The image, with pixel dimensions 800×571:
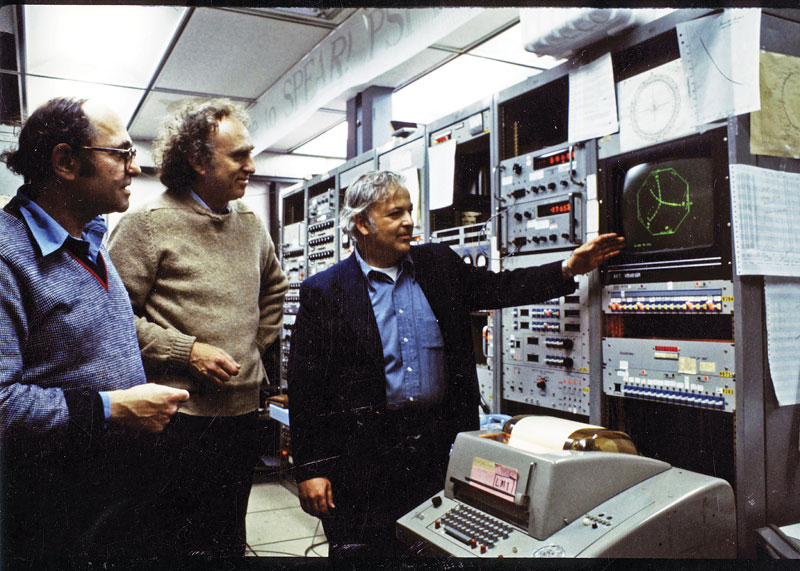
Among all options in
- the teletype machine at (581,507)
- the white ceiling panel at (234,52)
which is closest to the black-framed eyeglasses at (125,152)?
the teletype machine at (581,507)

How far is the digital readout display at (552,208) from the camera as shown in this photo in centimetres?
192

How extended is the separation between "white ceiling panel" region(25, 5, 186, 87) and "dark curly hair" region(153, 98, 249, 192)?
4.30ft

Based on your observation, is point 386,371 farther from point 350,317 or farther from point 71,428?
point 71,428

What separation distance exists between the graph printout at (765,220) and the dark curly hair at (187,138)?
1309 mm

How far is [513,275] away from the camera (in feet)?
5.83

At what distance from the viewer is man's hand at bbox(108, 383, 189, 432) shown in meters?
1.04

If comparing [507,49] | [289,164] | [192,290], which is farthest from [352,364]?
[289,164]

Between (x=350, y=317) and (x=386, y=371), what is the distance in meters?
0.19

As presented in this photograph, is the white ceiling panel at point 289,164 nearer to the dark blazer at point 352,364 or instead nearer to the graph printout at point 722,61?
the dark blazer at point 352,364

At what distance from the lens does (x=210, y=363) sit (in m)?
1.37

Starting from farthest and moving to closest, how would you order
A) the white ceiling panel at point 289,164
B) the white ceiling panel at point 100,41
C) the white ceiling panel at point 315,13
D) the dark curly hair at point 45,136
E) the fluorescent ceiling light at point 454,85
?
the white ceiling panel at point 289,164
the fluorescent ceiling light at point 454,85
the white ceiling panel at point 315,13
the white ceiling panel at point 100,41
the dark curly hair at point 45,136

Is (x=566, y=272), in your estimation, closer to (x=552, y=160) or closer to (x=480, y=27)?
(x=552, y=160)

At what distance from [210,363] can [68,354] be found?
0.37 meters

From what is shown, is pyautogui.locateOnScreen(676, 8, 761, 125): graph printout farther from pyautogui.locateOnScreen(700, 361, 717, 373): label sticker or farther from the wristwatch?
pyautogui.locateOnScreen(700, 361, 717, 373): label sticker
